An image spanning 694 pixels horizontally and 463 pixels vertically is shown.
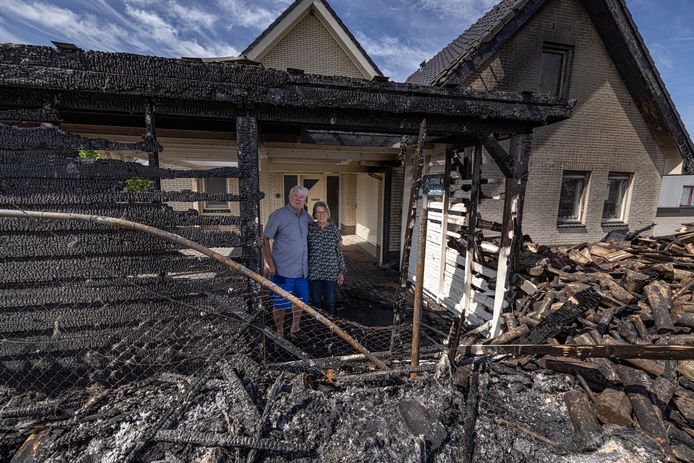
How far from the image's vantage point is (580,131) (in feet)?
23.4

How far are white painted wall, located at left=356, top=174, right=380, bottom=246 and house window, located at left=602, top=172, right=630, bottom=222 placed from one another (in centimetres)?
618

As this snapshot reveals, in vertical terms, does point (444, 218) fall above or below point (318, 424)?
above

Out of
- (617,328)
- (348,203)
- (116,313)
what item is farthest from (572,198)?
(116,313)

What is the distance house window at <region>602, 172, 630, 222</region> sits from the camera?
7.73 metres

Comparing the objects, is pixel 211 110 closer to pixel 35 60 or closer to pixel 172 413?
pixel 35 60

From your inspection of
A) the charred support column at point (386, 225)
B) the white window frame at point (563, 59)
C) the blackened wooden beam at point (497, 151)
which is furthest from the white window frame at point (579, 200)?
the blackened wooden beam at point (497, 151)

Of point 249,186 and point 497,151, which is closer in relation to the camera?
point 249,186

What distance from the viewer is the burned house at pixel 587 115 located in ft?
21.2

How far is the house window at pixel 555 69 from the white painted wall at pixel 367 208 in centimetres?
484

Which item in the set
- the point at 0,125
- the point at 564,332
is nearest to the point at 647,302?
the point at 564,332

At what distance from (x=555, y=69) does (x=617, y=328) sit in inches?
274

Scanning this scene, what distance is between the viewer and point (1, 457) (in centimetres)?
190

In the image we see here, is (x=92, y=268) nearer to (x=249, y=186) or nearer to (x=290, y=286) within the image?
(x=249, y=186)

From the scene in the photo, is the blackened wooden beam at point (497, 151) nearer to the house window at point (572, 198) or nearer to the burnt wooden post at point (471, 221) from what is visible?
the burnt wooden post at point (471, 221)
